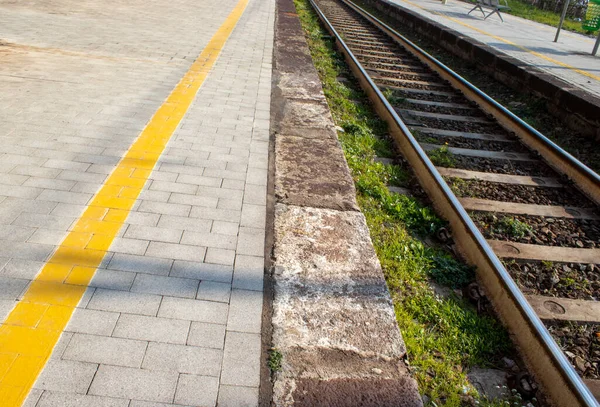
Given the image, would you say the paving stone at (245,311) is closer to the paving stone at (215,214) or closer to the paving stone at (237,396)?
the paving stone at (237,396)

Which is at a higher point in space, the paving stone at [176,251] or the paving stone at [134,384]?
the paving stone at [176,251]

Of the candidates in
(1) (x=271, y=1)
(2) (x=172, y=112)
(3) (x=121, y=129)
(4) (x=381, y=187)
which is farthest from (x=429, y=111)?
(1) (x=271, y=1)

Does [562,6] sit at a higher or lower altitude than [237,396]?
higher

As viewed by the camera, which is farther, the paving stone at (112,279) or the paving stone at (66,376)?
the paving stone at (112,279)

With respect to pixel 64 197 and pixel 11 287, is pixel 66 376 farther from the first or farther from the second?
pixel 64 197

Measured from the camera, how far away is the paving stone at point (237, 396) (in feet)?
7.25

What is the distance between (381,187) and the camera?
182 inches

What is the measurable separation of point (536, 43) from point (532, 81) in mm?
6782

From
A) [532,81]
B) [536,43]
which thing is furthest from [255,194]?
[536,43]

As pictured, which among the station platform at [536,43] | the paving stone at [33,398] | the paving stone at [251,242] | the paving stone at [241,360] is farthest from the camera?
the station platform at [536,43]

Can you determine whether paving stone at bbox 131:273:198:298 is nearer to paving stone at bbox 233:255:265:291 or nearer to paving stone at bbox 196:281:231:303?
paving stone at bbox 196:281:231:303

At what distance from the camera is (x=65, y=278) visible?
2.84 metres

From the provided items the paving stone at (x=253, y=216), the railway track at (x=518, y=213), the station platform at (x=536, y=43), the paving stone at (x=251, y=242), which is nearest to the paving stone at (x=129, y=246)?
the paving stone at (x=251, y=242)

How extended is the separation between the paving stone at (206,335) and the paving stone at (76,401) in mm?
447
